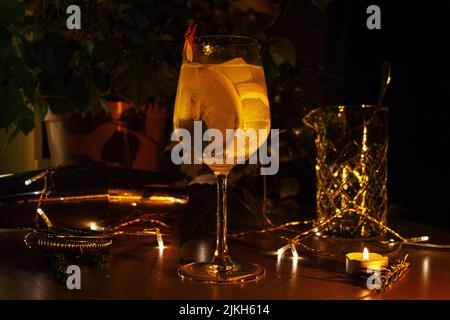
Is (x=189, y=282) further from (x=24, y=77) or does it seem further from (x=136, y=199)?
(x=24, y=77)

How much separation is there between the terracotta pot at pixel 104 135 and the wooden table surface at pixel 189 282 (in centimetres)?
45

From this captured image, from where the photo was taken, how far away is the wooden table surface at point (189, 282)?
1.65 ft

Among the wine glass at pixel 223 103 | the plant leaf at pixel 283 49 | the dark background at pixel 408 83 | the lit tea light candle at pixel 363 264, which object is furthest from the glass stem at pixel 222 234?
the dark background at pixel 408 83

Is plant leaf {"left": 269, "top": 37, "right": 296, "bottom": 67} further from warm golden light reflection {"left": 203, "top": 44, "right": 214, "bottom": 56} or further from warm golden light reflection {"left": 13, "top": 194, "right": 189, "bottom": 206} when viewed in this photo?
warm golden light reflection {"left": 203, "top": 44, "right": 214, "bottom": 56}

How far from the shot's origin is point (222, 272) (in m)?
0.57

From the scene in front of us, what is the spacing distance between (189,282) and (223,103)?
17cm

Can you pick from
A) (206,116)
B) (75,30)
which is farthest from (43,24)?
(206,116)

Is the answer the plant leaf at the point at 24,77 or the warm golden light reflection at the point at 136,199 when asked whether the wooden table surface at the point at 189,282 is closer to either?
the warm golden light reflection at the point at 136,199

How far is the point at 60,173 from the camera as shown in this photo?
83 cm

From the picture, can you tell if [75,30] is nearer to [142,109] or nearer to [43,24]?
[43,24]

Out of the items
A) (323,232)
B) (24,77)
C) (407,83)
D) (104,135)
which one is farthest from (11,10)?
(407,83)

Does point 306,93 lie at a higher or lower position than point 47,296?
higher
